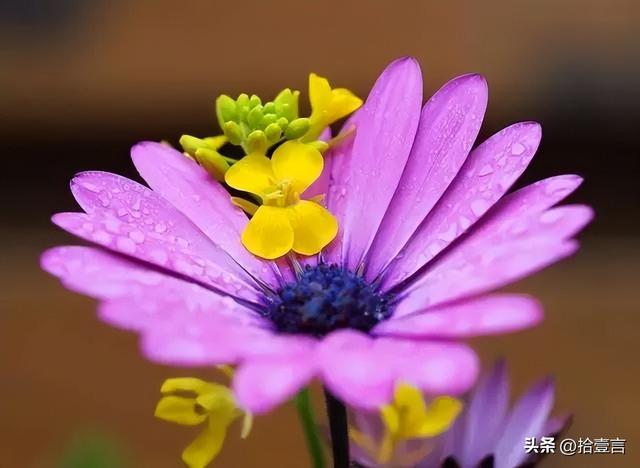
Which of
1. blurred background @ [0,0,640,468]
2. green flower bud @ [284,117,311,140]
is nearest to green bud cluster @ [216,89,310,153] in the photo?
green flower bud @ [284,117,311,140]

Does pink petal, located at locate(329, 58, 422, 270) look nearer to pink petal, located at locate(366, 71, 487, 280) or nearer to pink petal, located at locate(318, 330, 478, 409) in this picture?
pink petal, located at locate(366, 71, 487, 280)

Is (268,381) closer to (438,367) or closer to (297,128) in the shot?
(438,367)

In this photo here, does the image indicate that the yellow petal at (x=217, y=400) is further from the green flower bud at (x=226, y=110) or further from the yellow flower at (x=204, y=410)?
the green flower bud at (x=226, y=110)

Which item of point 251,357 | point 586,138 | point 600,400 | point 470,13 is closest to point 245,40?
point 470,13

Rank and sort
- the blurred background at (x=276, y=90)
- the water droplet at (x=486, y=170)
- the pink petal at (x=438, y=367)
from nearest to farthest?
the pink petal at (x=438, y=367)
the water droplet at (x=486, y=170)
the blurred background at (x=276, y=90)

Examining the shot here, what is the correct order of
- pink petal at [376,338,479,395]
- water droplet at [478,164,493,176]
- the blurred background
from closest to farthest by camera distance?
pink petal at [376,338,479,395] → water droplet at [478,164,493,176] → the blurred background

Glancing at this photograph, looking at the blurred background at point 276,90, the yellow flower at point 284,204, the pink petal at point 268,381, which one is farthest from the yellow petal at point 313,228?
the blurred background at point 276,90

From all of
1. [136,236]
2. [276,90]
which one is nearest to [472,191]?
[136,236]
